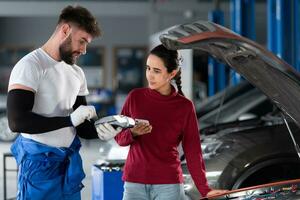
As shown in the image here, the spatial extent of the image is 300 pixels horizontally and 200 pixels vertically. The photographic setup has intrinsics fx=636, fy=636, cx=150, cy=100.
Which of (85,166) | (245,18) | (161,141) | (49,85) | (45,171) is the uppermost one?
(245,18)

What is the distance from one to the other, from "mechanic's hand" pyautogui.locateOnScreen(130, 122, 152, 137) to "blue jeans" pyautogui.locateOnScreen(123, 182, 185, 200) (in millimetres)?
263

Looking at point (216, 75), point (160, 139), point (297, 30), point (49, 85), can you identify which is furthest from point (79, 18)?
point (216, 75)

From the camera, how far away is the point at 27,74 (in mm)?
2930

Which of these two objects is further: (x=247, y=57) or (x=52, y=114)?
(x=52, y=114)

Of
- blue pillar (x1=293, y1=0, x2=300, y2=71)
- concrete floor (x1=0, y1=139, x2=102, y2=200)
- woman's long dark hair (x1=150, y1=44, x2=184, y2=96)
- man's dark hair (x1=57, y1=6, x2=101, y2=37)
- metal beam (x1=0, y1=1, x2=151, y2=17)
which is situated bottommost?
concrete floor (x1=0, y1=139, x2=102, y2=200)

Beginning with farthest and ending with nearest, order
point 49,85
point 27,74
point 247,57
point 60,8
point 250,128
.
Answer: point 60,8, point 250,128, point 49,85, point 27,74, point 247,57

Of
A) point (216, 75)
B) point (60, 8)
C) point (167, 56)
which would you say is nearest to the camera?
point (167, 56)

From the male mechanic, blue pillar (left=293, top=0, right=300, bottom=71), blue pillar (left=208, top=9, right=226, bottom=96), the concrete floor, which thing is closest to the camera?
the male mechanic

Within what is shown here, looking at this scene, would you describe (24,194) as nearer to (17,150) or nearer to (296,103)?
(17,150)

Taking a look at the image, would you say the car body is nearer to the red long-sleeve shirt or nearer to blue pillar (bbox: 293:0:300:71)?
the red long-sleeve shirt

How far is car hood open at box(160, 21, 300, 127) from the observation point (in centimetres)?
245

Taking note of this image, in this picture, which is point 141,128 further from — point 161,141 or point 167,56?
point 167,56

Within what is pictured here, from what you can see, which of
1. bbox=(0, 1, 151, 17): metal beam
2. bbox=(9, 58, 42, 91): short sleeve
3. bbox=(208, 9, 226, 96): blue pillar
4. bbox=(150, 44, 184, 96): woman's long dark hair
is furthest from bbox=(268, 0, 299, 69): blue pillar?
bbox=(0, 1, 151, 17): metal beam

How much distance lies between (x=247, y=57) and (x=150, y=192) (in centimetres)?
91
